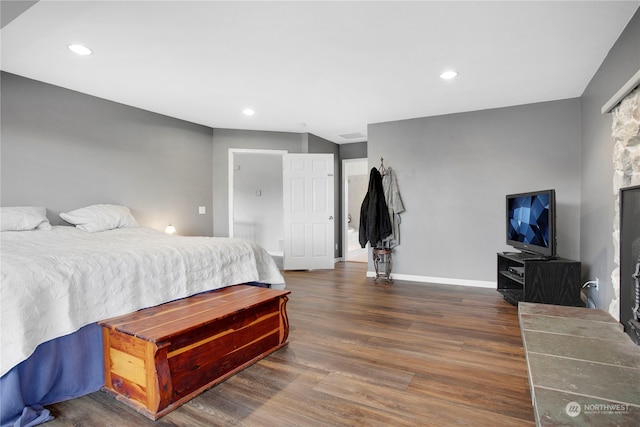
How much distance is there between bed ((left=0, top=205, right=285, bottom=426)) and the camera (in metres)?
1.49

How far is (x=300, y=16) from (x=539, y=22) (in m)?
1.65

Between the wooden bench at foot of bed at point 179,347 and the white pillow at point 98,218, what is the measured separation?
5.67 feet

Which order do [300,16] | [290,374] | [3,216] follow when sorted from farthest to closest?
[3,216]
[300,16]
[290,374]

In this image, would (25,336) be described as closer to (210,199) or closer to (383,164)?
(210,199)

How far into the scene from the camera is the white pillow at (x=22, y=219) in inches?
105

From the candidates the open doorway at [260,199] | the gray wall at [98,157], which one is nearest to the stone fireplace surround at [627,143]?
the gray wall at [98,157]

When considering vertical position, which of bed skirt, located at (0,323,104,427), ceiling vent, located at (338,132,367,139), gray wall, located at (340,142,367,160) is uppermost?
ceiling vent, located at (338,132,367,139)

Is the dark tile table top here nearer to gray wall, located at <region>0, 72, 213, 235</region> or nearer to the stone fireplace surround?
the stone fireplace surround

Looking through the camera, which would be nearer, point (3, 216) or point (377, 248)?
point (3, 216)

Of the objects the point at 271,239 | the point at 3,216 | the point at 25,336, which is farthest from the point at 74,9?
the point at 271,239

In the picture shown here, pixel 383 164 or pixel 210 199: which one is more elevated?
pixel 383 164

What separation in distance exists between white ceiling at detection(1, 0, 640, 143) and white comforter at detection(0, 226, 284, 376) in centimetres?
153

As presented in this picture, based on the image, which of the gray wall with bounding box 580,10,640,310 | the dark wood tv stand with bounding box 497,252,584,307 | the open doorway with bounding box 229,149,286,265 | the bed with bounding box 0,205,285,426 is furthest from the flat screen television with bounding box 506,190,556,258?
the open doorway with bounding box 229,149,286,265

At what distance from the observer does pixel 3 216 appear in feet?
8.79
